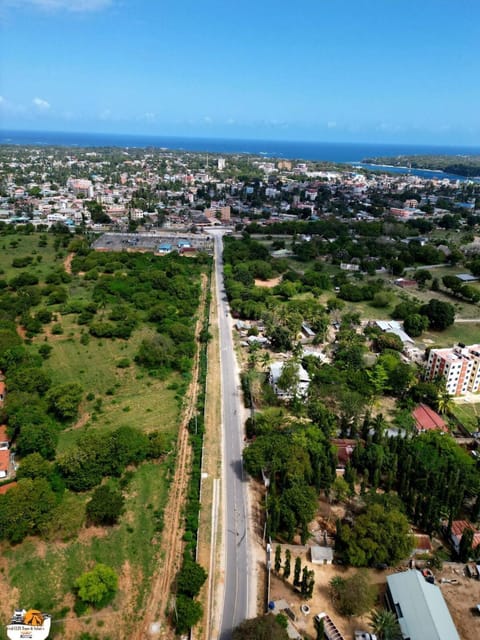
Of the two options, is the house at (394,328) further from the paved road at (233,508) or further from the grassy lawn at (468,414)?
the paved road at (233,508)

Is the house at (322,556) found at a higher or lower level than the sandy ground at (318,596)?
higher

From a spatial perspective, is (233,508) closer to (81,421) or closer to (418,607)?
(418,607)

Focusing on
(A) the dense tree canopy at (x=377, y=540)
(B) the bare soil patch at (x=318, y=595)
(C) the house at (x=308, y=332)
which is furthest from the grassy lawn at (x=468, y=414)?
(B) the bare soil patch at (x=318, y=595)

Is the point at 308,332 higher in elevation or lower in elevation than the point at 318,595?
higher

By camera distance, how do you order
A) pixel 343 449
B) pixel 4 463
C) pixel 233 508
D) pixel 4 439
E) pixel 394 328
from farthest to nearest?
A: pixel 394 328 → pixel 343 449 → pixel 4 439 → pixel 4 463 → pixel 233 508

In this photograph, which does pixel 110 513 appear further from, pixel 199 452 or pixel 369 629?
pixel 369 629

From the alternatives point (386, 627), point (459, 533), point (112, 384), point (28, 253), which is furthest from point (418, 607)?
point (28, 253)
